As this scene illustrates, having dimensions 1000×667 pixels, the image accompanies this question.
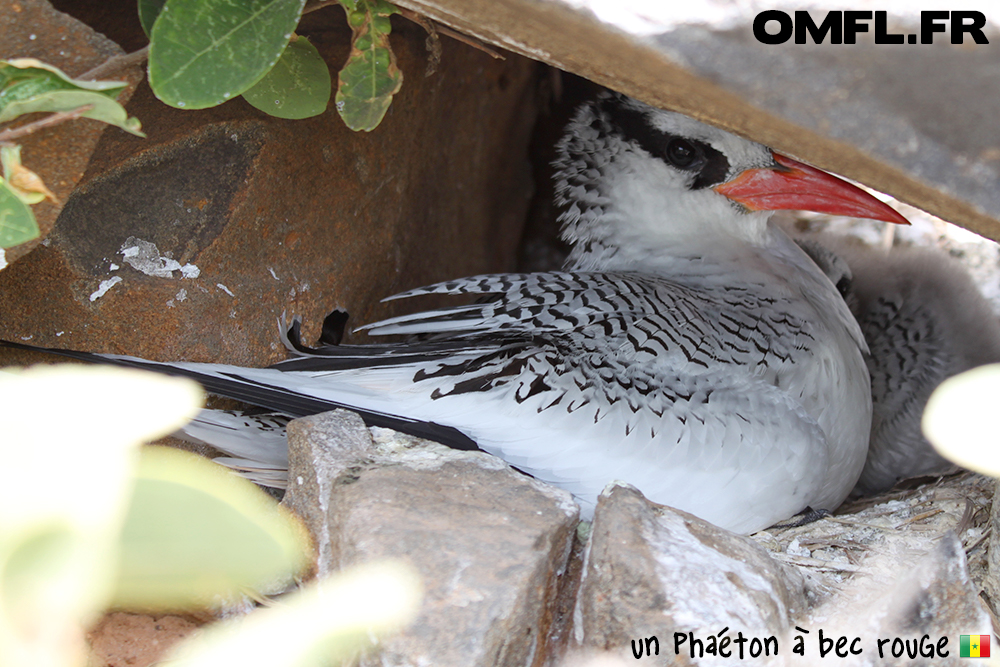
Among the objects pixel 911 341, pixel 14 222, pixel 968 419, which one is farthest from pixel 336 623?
pixel 911 341

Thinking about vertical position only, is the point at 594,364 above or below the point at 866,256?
below

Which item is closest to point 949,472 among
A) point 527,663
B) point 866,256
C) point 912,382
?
point 912,382

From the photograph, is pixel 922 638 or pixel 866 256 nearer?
pixel 922 638

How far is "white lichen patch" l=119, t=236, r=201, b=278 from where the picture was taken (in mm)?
1713

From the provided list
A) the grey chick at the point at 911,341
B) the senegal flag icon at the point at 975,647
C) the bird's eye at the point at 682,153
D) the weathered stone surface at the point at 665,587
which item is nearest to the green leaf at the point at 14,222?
the weathered stone surface at the point at 665,587

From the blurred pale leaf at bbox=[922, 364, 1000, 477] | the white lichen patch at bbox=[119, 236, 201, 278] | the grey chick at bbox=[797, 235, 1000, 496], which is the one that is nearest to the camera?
the blurred pale leaf at bbox=[922, 364, 1000, 477]

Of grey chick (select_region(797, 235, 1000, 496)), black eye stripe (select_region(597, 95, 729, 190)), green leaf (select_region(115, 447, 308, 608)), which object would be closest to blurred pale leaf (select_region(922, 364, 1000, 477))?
grey chick (select_region(797, 235, 1000, 496))

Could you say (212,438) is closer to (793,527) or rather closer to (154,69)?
(154,69)

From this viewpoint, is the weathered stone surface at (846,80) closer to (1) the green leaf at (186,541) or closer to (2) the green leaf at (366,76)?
(2) the green leaf at (366,76)

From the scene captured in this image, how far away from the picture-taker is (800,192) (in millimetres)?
2084

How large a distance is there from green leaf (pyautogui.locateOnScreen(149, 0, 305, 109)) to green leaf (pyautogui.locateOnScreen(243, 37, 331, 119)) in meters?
0.19

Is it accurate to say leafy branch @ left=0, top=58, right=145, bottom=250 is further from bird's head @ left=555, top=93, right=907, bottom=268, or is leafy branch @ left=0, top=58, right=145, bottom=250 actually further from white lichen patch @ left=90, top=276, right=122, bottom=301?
bird's head @ left=555, top=93, right=907, bottom=268

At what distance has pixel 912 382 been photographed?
2.55m

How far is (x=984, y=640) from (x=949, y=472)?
1.17 meters
